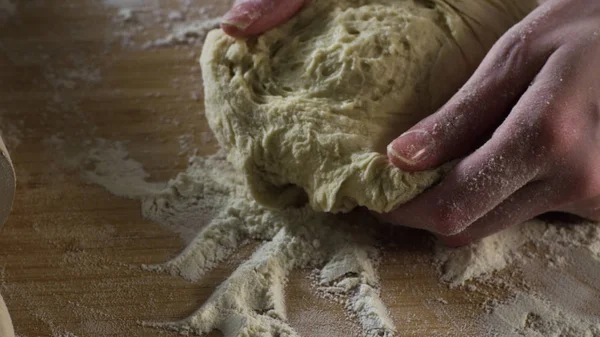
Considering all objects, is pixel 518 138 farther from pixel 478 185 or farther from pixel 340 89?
pixel 340 89

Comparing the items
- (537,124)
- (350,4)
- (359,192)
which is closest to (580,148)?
(537,124)

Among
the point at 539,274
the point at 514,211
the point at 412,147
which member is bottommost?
the point at 539,274

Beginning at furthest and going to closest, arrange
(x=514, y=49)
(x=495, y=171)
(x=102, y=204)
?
(x=102, y=204), (x=514, y=49), (x=495, y=171)

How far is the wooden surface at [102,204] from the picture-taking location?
116cm

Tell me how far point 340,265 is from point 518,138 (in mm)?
356

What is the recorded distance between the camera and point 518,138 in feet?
3.61

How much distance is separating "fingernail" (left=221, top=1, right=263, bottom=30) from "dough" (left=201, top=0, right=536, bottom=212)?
0.04m

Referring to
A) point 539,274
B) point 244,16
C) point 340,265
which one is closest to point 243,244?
point 340,265

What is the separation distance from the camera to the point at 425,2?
4.39 feet

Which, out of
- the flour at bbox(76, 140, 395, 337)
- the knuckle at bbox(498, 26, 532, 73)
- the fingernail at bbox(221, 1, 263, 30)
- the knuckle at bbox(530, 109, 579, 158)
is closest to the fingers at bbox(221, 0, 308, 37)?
the fingernail at bbox(221, 1, 263, 30)

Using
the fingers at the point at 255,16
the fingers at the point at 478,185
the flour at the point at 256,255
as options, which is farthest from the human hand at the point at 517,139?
the fingers at the point at 255,16

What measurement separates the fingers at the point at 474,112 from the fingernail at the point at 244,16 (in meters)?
0.36

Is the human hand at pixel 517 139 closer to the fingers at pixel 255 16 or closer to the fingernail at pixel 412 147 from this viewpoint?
the fingernail at pixel 412 147

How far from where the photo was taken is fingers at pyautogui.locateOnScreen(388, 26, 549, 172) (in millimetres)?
1119
